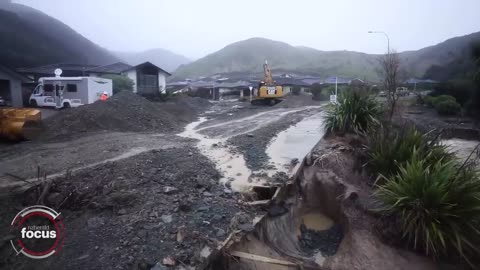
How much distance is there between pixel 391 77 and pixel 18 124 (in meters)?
15.5

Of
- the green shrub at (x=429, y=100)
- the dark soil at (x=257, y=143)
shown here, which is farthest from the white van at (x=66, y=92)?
the green shrub at (x=429, y=100)

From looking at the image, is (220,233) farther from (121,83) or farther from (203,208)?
(121,83)

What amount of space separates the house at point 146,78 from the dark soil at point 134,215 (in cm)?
2996

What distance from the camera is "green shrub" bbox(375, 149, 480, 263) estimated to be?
565 centimetres

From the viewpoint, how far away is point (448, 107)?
24312mm

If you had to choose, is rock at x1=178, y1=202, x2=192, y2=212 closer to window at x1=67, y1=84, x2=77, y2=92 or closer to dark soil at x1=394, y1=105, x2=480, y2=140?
dark soil at x1=394, y1=105, x2=480, y2=140

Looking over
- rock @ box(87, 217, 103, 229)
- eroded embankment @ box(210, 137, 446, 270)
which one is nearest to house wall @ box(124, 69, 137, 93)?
eroded embankment @ box(210, 137, 446, 270)

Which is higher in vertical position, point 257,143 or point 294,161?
point 257,143

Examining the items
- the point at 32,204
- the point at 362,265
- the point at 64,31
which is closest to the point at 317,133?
the point at 362,265

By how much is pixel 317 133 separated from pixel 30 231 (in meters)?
13.2

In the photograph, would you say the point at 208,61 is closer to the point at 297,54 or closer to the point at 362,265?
the point at 297,54

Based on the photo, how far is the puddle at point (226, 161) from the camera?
368 inches

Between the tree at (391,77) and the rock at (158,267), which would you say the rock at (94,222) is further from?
the tree at (391,77)

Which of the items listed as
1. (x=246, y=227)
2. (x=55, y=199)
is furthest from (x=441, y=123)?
(x=55, y=199)
